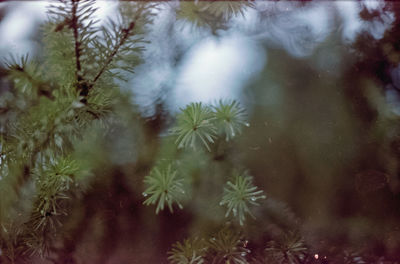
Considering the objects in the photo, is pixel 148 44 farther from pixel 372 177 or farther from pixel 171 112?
pixel 372 177

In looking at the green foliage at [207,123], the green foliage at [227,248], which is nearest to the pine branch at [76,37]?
the green foliage at [207,123]

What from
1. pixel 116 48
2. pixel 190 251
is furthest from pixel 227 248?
pixel 116 48

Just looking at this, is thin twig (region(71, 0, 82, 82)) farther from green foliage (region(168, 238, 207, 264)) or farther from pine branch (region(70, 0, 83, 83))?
green foliage (region(168, 238, 207, 264))

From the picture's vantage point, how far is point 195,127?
30 cm

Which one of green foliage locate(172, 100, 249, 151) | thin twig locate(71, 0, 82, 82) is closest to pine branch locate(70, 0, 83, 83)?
thin twig locate(71, 0, 82, 82)

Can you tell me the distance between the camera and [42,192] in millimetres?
317

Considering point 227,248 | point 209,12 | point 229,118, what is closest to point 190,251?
point 227,248

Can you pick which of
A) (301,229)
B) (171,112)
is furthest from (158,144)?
(301,229)

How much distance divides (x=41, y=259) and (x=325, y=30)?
1.28ft

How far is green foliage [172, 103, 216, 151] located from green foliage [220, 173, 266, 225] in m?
0.05

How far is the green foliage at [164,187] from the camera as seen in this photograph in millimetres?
307

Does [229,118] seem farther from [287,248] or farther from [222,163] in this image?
[287,248]

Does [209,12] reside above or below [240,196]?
above

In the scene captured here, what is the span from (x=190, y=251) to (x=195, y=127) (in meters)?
0.13
